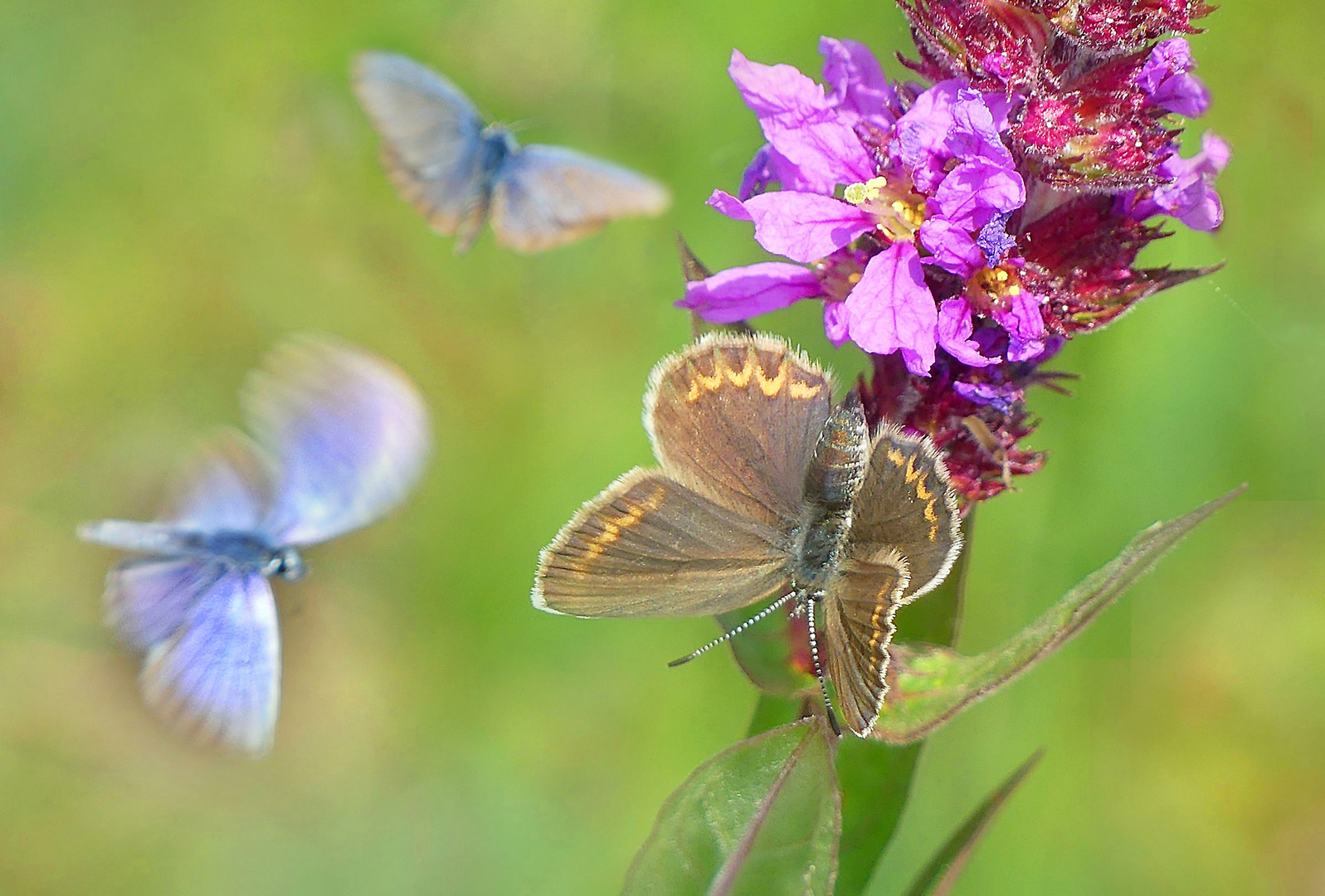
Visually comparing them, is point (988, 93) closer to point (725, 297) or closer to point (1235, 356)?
point (725, 297)

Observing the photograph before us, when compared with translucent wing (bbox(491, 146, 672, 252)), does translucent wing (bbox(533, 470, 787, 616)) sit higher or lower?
lower

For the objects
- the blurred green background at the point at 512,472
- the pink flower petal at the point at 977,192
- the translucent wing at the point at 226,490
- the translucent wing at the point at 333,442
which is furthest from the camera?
the blurred green background at the point at 512,472

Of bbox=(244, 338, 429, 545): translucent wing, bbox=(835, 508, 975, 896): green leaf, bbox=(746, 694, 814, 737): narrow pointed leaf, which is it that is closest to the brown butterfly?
bbox=(746, 694, 814, 737): narrow pointed leaf

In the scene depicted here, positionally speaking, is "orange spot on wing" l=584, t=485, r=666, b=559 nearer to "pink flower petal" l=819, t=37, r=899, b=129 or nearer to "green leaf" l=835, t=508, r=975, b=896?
"green leaf" l=835, t=508, r=975, b=896

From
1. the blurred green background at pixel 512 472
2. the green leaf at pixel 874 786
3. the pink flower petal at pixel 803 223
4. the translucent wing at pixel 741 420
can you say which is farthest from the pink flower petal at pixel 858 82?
the blurred green background at pixel 512 472

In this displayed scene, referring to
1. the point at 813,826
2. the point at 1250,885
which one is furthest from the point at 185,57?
the point at 1250,885

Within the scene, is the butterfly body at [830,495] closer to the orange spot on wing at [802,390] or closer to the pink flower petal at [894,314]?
the orange spot on wing at [802,390]
